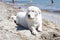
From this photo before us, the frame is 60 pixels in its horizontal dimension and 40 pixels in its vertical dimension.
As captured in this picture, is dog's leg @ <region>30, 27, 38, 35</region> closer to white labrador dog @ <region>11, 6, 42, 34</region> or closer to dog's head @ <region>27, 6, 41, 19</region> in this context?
white labrador dog @ <region>11, 6, 42, 34</region>

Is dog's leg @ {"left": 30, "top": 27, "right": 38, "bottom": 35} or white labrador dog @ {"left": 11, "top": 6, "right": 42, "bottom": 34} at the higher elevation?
white labrador dog @ {"left": 11, "top": 6, "right": 42, "bottom": 34}

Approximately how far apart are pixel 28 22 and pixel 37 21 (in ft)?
1.03

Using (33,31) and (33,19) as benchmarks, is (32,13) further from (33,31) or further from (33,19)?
(33,31)

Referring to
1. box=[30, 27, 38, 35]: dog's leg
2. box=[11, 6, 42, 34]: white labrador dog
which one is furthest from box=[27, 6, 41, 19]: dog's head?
box=[30, 27, 38, 35]: dog's leg

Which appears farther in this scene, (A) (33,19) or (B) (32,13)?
(A) (33,19)

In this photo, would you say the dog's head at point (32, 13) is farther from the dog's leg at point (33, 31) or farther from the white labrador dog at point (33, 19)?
the dog's leg at point (33, 31)

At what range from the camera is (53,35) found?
24.1 ft

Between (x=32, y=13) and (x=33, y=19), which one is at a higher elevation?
(x=32, y=13)

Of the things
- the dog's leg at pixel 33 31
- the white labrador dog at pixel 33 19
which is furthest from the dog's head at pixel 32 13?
the dog's leg at pixel 33 31

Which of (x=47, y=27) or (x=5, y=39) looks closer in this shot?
(x=5, y=39)

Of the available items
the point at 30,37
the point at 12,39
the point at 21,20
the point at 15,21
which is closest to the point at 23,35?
the point at 30,37

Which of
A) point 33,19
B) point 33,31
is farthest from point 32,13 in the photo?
point 33,31

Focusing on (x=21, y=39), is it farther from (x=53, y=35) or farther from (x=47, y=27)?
(x=47, y=27)

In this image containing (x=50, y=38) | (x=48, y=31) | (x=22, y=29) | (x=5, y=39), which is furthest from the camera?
(x=22, y=29)
